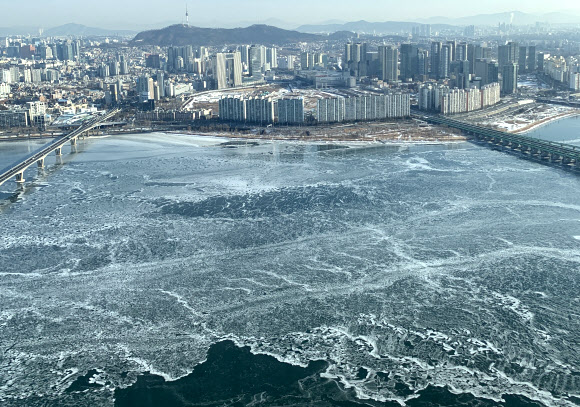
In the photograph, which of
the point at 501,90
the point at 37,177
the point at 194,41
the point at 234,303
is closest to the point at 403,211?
the point at 234,303

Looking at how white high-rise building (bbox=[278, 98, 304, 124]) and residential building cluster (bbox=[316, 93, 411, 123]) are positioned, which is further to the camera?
residential building cluster (bbox=[316, 93, 411, 123])

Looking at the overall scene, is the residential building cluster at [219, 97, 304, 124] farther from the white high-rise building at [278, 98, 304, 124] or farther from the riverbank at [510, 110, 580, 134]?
the riverbank at [510, 110, 580, 134]

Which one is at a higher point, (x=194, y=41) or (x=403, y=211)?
(x=194, y=41)

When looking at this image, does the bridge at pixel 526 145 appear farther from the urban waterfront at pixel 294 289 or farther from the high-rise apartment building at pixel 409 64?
the high-rise apartment building at pixel 409 64

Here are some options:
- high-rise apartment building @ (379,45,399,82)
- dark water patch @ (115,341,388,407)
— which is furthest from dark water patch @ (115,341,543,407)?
high-rise apartment building @ (379,45,399,82)

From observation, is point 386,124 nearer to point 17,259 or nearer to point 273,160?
point 273,160

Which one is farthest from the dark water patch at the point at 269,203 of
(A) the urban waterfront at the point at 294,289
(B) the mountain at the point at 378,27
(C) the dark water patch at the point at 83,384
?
(B) the mountain at the point at 378,27
